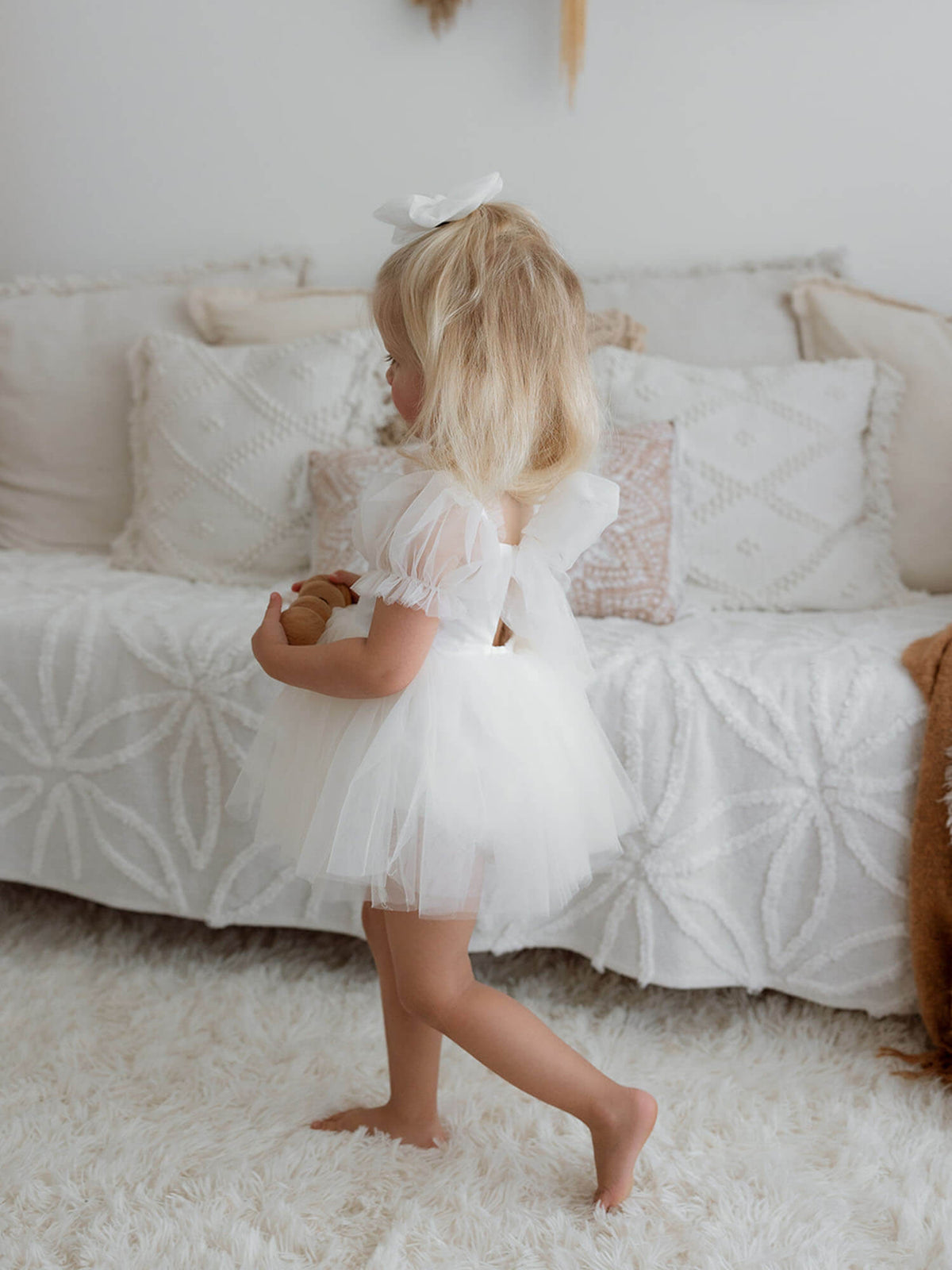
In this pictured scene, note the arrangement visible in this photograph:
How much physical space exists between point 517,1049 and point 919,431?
3.93ft

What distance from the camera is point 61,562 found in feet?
5.71

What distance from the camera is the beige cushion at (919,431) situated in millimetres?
1630

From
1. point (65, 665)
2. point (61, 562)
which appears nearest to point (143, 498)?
point (61, 562)

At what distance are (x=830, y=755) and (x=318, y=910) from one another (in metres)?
0.63

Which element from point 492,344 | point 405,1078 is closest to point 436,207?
point 492,344

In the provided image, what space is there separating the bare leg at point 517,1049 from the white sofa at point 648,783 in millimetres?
289

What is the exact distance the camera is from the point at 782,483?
1571mm

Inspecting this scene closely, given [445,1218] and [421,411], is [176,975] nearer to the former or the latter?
[445,1218]

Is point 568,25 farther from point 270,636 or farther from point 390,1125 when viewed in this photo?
point 390,1125

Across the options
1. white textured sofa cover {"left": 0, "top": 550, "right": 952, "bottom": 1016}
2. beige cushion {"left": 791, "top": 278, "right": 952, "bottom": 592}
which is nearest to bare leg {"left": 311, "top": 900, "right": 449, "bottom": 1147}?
white textured sofa cover {"left": 0, "top": 550, "right": 952, "bottom": 1016}

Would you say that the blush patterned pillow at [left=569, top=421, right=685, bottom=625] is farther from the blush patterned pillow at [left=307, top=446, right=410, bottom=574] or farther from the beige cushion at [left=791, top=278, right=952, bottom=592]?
the beige cushion at [left=791, top=278, right=952, bottom=592]

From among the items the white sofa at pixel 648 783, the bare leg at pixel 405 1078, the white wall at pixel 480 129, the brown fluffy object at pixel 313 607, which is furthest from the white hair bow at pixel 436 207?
the white wall at pixel 480 129

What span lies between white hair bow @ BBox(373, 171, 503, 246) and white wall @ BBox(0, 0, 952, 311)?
1.09 meters

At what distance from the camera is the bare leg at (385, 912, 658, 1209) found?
90 centimetres
